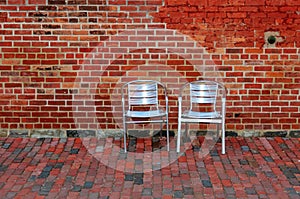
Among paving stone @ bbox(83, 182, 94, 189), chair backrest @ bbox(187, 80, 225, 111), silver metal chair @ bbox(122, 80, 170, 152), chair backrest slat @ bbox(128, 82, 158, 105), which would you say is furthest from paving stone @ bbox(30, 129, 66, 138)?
chair backrest @ bbox(187, 80, 225, 111)

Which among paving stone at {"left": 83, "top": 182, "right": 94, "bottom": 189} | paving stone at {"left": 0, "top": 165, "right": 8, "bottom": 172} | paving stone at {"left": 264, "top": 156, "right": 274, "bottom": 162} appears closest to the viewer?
paving stone at {"left": 83, "top": 182, "right": 94, "bottom": 189}

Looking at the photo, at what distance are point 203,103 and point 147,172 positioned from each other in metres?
1.38

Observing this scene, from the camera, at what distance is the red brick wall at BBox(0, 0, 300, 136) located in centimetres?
466

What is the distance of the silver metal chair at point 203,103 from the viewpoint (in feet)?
14.8

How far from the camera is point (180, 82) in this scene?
488cm

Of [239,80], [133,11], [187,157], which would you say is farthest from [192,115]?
[133,11]

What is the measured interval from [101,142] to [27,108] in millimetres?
1028

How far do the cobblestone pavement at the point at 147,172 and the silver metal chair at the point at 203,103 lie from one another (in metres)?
0.39

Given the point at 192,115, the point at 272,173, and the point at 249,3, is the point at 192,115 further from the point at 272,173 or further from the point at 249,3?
the point at 249,3

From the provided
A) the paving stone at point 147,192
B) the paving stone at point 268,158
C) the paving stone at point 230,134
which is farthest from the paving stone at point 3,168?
the paving stone at point 268,158

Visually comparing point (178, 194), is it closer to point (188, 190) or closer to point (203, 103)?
point (188, 190)

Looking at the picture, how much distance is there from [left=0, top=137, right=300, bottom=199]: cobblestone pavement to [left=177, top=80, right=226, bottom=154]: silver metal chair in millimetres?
392

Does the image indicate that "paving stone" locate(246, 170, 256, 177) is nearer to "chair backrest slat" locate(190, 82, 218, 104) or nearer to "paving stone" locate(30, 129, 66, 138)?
"chair backrest slat" locate(190, 82, 218, 104)

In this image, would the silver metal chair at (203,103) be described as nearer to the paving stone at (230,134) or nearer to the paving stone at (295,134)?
the paving stone at (230,134)
